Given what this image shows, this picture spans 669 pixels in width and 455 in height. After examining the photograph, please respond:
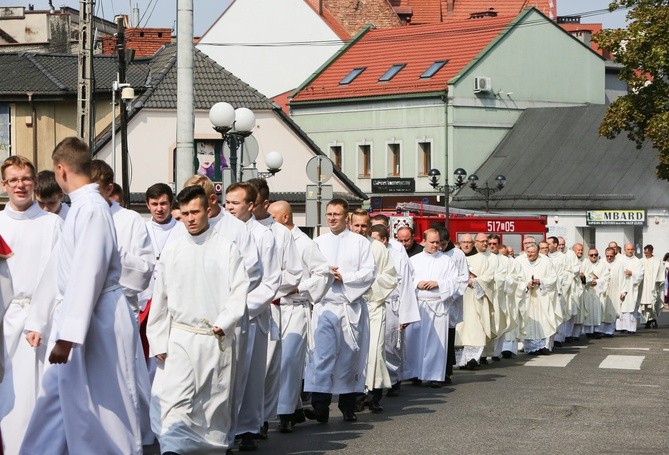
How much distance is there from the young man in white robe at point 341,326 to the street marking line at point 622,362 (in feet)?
23.2

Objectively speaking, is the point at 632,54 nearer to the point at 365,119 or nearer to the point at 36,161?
the point at 36,161

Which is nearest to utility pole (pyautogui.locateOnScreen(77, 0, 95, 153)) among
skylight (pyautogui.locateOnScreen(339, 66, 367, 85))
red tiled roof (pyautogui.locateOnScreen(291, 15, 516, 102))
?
red tiled roof (pyautogui.locateOnScreen(291, 15, 516, 102))

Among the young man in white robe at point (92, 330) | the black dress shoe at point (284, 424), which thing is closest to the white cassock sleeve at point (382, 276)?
the black dress shoe at point (284, 424)

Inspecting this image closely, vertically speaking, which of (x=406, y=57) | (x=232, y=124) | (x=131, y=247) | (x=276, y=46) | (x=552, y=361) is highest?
(x=276, y=46)

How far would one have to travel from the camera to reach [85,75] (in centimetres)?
3309

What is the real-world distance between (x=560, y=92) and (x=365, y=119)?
879cm

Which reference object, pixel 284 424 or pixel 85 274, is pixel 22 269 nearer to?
pixel 85 274

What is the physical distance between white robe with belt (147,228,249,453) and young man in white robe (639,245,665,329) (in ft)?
87.1

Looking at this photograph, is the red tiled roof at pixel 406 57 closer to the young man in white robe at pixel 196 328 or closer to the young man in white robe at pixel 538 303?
the young man in white robe at pixel 538 303

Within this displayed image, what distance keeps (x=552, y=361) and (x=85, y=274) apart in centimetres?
1528

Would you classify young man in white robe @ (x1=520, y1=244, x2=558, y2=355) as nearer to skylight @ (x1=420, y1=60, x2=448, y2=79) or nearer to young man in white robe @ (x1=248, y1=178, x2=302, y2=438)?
young man in white robe @ (x1=248, y1=178, x2=302, y2=438)

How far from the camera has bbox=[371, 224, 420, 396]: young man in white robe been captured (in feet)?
59.2

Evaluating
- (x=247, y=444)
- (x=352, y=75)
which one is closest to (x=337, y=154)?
(x=352, y=75)

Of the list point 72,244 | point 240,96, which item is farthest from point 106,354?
point 240,96
